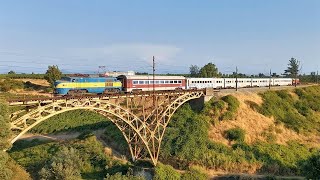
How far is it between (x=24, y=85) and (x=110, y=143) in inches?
1804

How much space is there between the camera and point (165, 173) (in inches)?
1467

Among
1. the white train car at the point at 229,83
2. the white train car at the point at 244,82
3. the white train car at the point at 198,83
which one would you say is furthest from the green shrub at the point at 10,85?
the white train car at the point at 244,82

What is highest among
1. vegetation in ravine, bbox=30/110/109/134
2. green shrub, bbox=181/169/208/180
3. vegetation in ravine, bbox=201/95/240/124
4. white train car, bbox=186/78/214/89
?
white train car, bbox=186/78/214/89

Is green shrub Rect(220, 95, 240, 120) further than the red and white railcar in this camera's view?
Yes

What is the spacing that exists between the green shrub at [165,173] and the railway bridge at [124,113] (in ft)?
5.32

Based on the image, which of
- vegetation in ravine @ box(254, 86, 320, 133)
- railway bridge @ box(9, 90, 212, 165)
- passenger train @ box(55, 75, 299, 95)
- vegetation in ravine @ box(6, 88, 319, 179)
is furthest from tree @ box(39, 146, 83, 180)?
vegetation in ravine @ box(254, 86, 320, 133)

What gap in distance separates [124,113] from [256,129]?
22.0 meters

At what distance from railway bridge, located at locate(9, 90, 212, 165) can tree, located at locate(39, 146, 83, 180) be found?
534 cm

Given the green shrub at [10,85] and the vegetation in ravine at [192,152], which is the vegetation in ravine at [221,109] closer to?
the vegetation in ravine at [192,152]

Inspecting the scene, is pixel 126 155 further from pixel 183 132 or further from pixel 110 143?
pixel 183 132

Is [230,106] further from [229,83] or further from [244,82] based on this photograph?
[244,82]

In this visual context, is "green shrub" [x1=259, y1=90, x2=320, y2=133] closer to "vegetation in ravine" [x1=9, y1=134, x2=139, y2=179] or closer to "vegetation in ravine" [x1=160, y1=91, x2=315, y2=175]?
"vegetation in ravine" [x1=160, y1=91, x2=315, y2=175]

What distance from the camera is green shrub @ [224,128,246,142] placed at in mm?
44062

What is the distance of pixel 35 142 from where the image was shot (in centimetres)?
4759
